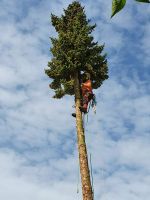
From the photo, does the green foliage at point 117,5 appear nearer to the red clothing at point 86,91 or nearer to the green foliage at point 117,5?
the green foliage at point 117,5

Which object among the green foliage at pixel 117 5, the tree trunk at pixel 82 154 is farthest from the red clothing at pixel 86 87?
the green foliage at pixel 117 5

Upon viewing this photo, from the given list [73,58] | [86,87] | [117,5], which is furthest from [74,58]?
[117,5]

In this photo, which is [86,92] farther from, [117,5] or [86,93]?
[117,5]

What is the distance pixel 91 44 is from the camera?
52.1 feet

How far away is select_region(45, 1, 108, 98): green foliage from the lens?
15109 millimetres

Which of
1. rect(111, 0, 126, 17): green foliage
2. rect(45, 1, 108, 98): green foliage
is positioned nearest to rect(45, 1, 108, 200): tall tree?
rect(45, 1, 108, 98): green foliage

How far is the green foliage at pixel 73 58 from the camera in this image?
49.6 ft

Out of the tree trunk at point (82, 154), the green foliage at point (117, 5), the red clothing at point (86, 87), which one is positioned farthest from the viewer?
the red clothing at point (86, 87)

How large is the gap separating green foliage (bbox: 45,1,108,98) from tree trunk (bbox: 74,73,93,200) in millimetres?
824

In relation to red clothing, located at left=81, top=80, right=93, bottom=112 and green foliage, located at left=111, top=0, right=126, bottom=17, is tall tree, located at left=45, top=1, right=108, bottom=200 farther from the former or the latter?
green foliage, located at left=111, top=0, right=126, bottom=17

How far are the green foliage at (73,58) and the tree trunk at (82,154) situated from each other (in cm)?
82

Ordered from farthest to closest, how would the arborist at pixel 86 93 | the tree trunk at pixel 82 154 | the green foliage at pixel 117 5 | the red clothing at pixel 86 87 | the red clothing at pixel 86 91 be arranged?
the red clothing at pixel 86 87 → the red clothing at pixel 86 91 → the arborist at pixel 86 93 → the tree trunk at pixel 82 154 → the green foliage at pixel 117 5

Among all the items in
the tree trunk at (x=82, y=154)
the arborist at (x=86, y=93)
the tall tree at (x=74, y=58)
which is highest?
the tall tree at (x=74, y=58)

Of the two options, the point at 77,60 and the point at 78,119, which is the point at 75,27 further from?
the point at 78,119
